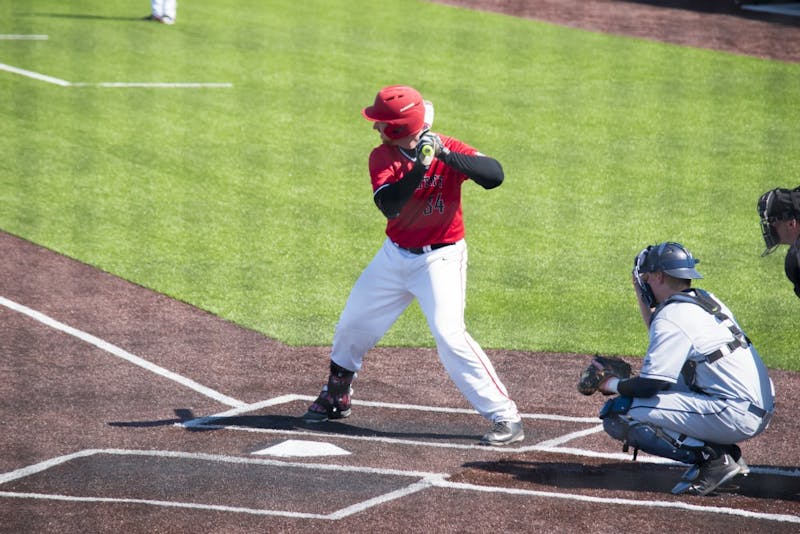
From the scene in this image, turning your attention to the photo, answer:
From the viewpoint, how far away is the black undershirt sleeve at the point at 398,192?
17.5 ft

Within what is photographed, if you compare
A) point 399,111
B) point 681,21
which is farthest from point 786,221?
point 681,21

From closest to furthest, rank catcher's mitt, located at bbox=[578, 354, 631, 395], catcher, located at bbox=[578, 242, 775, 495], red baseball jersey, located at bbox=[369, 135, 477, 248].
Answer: catcher, located at bbox=[578, 242, 775, 495] < catcher's mitt, located at bbox=[578, 354, 631, 395] < red baseball jersey, located at bbox=[369, 135, 477, 248]

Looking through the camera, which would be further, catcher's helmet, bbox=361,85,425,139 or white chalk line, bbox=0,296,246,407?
white chalk line, bbox=0,296,246,407

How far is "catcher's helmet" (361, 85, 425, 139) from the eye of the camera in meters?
5.40

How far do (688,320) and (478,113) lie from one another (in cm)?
954

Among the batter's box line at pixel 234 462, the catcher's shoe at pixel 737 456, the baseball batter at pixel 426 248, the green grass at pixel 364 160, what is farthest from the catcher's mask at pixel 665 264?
the green grass at pixel 364 160

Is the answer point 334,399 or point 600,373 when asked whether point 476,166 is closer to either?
point 600,373

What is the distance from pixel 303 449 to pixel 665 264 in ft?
6.40

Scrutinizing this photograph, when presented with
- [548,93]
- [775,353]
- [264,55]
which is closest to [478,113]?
[548,93]

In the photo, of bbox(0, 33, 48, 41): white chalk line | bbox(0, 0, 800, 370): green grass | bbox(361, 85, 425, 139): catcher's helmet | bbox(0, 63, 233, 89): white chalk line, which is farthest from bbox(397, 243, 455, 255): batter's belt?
bbox(0, 33, 48, 41): white chalk line

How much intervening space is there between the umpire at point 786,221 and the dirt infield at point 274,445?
3.34ft

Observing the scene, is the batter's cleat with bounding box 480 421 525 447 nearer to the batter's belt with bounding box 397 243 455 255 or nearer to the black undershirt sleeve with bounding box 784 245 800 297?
the batter's belt with bounding box 397 243 455 255

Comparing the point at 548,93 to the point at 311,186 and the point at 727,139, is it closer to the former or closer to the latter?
the point at 727,139

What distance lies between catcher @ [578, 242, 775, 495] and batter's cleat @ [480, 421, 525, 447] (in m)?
0.60
